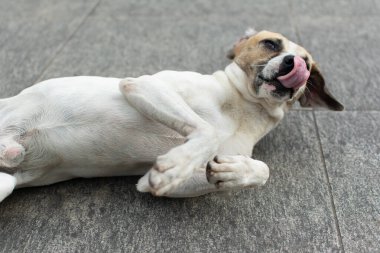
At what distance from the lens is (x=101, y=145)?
2.51 metres

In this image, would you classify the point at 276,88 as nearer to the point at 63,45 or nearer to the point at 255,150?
the point at 255,150

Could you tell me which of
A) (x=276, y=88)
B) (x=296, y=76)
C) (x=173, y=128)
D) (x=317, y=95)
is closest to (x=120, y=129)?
(x=173, y=128)

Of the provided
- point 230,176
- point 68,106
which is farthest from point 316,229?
point 68,106

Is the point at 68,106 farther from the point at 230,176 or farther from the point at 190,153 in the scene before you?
the point at 230,176

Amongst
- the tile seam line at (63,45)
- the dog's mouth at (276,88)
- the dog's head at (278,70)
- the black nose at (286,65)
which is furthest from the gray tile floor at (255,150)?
the black nose at (286,65)

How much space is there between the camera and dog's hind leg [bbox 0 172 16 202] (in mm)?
2393

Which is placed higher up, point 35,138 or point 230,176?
point 35,138

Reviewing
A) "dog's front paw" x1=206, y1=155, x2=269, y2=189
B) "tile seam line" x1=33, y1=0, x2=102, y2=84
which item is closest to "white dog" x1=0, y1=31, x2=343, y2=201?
"dog's front paw" x1=206, y1=155, x2=269, y2=189

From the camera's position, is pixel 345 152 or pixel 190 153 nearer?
pixel 190 153

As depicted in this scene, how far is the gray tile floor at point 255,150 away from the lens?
8.21 ft

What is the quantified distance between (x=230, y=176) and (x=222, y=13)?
12.3 feet

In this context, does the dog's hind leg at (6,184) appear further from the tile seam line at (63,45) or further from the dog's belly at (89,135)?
the tile seam line at (63,45)

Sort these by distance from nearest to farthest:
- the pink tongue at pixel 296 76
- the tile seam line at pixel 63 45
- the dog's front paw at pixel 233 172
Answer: the dog's front paw at pixel 233 172 < the pink tongue at pixel 296 76 < the tile seam line at pixel 63 45

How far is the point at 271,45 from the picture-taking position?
2.94 metres
